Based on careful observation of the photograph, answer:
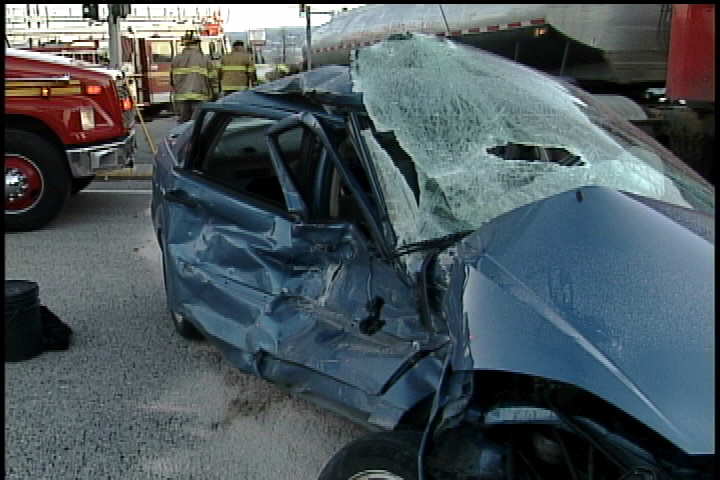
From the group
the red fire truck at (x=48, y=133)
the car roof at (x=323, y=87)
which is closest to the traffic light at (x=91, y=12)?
the red fire truck at (x=48, y=133)

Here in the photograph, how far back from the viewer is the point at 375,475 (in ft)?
7.98

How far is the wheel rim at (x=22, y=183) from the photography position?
7.24 metres

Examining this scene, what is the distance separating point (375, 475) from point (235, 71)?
12.0m

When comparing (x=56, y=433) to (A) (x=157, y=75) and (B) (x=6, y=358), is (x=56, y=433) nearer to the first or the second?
(B) (x=6, y=358)

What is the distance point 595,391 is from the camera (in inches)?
75.6

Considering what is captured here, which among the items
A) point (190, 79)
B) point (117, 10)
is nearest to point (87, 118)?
point (117, 10)

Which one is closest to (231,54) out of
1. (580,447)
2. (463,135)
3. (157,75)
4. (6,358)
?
(157,75)

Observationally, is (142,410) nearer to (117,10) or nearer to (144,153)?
(144,153)

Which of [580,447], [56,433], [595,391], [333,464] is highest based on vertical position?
[595,391]

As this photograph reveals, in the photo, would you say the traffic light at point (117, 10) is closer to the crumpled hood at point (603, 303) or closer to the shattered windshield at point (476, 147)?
the shattered windshield at point (476, 147)

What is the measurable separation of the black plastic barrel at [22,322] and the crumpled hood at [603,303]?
2578 millimetres

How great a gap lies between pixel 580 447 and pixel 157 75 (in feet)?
60.1

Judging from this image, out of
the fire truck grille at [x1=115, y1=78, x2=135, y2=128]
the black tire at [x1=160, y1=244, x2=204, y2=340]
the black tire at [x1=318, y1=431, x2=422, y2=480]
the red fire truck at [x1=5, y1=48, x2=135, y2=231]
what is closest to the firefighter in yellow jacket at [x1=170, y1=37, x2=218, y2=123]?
the fire truck grille at [x1=115, y1=78, x2=135, y2=128]

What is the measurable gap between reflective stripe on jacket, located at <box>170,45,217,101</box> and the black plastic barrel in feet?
30.2
